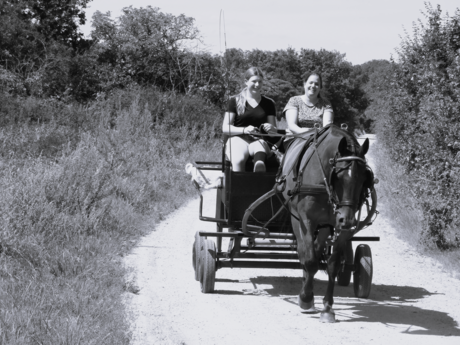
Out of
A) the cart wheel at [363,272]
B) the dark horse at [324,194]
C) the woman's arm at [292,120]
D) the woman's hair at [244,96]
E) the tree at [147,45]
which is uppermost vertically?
the tree at [147,45]

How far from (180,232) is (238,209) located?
381 centimetres

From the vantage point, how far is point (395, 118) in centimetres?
1764

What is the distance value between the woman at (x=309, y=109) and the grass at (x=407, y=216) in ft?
9.16

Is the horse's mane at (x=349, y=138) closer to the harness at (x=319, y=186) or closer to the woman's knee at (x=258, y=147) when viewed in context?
the harness at (x=319, y=186)

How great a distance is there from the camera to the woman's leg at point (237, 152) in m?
Result: 7.47

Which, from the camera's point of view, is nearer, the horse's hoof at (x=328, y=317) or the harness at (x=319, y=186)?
the harness at (x=319, y=186)

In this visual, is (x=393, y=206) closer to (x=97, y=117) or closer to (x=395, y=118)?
(x=395, y=118)

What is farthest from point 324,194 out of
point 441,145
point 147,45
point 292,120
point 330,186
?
point 147,45

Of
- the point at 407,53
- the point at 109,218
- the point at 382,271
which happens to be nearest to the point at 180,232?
the point at 109,218

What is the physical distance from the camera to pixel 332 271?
6.42 metres

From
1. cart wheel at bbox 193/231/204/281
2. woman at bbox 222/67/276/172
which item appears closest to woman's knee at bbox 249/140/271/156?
woman at bbox 222/67/276/172

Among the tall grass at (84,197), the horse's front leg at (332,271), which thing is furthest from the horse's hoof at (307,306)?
the tall grass at (84,197)

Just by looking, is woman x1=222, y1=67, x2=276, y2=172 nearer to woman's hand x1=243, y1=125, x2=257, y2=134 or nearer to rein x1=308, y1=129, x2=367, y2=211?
woman's hand x1=243, y1=125, x2=257, y2=134

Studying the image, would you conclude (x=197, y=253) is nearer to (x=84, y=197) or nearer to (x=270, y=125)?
(x=270, y=125)
